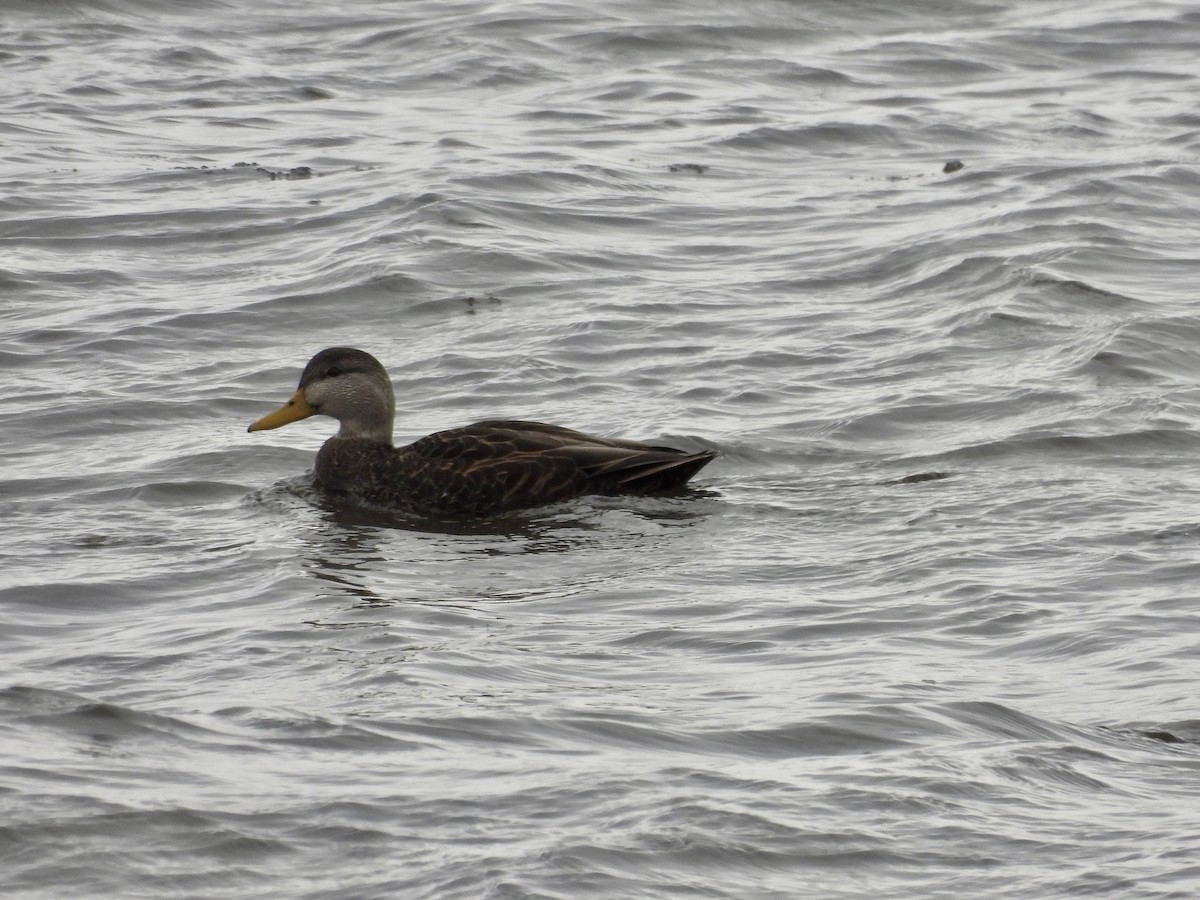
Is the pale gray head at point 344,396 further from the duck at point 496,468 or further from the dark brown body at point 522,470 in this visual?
the dark brown body at point 522,470

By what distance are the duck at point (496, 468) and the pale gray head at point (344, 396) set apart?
0.14 metres

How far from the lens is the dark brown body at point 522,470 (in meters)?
9.40

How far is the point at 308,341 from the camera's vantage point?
39.7ft

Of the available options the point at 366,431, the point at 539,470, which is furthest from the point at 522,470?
the point at 366,431

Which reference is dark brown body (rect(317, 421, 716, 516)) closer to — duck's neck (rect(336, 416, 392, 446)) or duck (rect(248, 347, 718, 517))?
duck (rect(248, 347, 718, 517))

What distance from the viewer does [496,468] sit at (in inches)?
371

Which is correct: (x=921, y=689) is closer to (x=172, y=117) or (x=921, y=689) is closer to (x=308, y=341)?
(x=308, y=341)

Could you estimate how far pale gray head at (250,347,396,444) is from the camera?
10156 mm

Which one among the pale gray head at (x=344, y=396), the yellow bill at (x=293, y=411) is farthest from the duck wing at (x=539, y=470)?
the yellow bill at (x=293, y=411)

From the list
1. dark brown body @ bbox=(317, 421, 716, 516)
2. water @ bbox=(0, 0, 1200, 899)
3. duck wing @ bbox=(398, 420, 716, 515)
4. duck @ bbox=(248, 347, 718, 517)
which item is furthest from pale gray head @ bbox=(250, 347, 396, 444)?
duck wing @ bbox=(398, 420, 716, 515)

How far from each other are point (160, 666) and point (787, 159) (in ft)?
34.8

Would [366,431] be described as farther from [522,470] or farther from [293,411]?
[522,470]

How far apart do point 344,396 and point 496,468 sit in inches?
44.8

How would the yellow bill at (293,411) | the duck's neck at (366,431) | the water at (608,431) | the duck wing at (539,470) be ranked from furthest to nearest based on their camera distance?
1. the yellow bill at (293,411)
2. the duck's neck at (366,431)
3. the duck wing at (539,470)
4. the water at (608,431)
